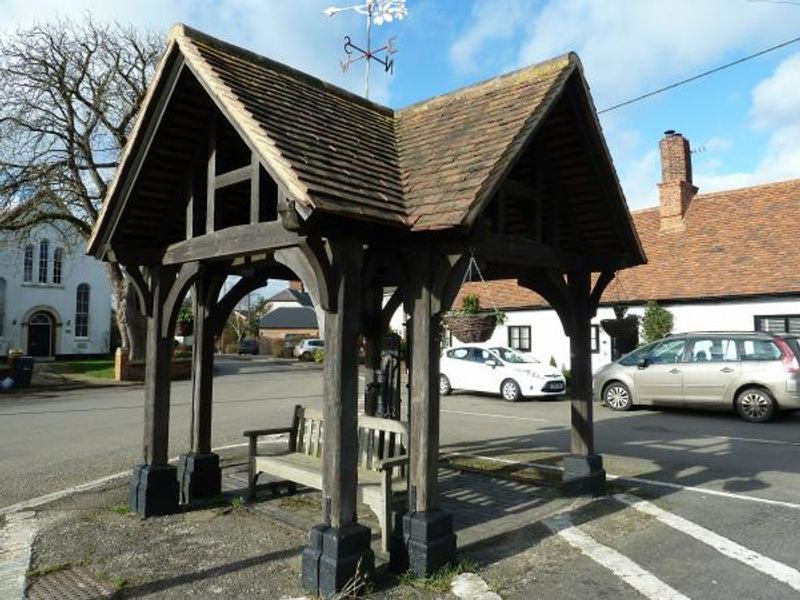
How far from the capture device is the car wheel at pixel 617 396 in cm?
1513

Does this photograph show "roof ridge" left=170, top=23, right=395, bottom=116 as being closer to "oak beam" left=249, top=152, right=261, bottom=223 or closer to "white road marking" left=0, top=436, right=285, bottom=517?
"oak beam" left=249, top=152, right=261, bottom=223

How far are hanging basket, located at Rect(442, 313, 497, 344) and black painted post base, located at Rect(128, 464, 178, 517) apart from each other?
3.21 metres

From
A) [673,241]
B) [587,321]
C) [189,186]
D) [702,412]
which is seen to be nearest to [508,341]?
[673,241]

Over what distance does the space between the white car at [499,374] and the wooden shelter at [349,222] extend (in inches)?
391

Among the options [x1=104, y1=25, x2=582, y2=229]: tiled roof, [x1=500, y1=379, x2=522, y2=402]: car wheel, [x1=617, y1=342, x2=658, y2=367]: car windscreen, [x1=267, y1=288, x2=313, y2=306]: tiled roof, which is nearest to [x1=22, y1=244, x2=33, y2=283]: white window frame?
[x1=500, y1=379, x2=522, y2=402]: car wheel

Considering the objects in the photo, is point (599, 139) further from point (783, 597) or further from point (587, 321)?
point (783, 597)

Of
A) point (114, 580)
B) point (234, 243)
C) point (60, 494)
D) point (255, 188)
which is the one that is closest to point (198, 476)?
point (60, 494)

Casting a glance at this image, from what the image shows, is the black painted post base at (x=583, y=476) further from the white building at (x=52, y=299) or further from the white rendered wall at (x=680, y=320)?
the white building at (x=52, y=299)

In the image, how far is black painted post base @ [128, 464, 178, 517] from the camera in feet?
20.2

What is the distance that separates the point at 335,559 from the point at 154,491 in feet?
8.77

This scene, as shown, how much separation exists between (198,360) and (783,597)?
228 inches

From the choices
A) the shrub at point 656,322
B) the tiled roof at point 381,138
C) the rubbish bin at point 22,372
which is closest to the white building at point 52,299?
the rubbish bin at point 22,372

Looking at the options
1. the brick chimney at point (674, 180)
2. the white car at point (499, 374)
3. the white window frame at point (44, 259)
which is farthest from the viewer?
the white window frame at point (44, 259)

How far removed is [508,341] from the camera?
2444cm
